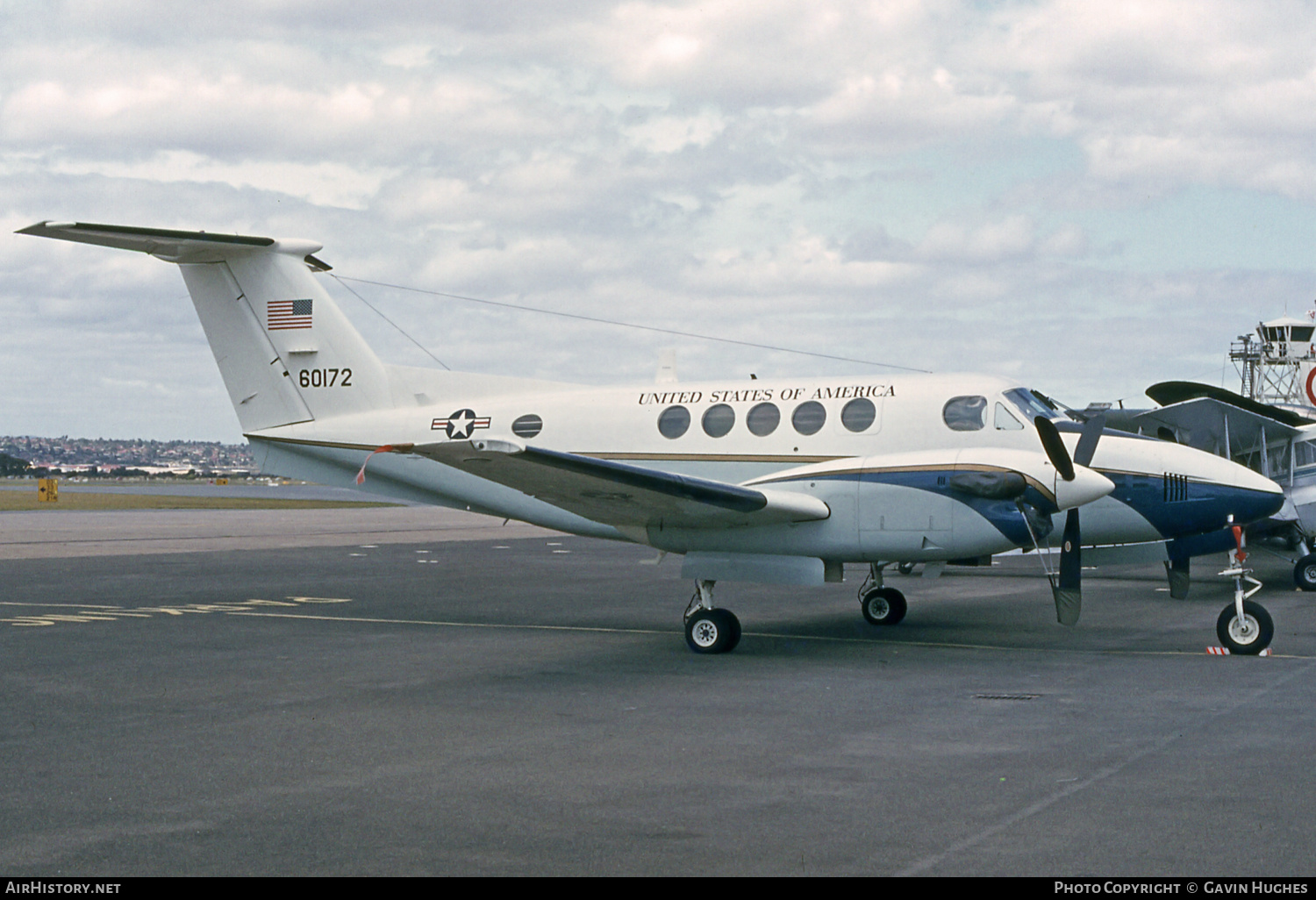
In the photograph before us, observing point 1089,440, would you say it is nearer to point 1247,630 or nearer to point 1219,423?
point 1247,630

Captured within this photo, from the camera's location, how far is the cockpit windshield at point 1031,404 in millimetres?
13547

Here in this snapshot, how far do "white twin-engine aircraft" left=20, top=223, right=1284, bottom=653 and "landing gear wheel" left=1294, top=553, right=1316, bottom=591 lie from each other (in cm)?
615

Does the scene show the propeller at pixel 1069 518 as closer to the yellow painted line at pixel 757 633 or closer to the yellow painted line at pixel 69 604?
the yellow painted line at pixel 757 633

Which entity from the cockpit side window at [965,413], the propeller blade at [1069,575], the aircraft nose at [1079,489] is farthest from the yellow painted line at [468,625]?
the aircraft nose at [1079,489]

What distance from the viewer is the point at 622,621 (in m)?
16.0

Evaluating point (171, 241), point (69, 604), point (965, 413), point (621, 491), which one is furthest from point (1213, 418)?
point (69, 604)

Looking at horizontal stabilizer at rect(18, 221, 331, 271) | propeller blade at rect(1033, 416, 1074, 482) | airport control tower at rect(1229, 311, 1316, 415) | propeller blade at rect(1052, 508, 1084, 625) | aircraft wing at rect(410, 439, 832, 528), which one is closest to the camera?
aircraft wing at rect(410, 439, 832, 528)

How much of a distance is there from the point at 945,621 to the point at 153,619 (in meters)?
10.3

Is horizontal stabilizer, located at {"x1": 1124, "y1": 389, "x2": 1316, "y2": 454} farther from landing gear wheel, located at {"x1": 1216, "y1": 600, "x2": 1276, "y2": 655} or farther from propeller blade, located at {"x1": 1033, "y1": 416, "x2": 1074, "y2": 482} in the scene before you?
propeller blade, located at {"x1": 1033, "y1": 416, "x2": 1074, "y2": 482}

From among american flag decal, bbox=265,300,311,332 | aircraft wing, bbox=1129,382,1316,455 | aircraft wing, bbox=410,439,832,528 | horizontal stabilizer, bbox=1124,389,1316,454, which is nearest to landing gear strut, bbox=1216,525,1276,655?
aircraft wing, bbox=410,439,832,528

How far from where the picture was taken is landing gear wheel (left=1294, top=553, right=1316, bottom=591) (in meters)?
19.8

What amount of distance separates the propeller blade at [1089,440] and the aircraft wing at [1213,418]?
731cm

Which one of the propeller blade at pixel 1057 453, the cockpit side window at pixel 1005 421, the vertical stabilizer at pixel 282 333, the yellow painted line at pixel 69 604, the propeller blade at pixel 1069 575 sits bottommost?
the yellow painted line at pixel 69 604

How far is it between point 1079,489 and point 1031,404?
1.51 metres
